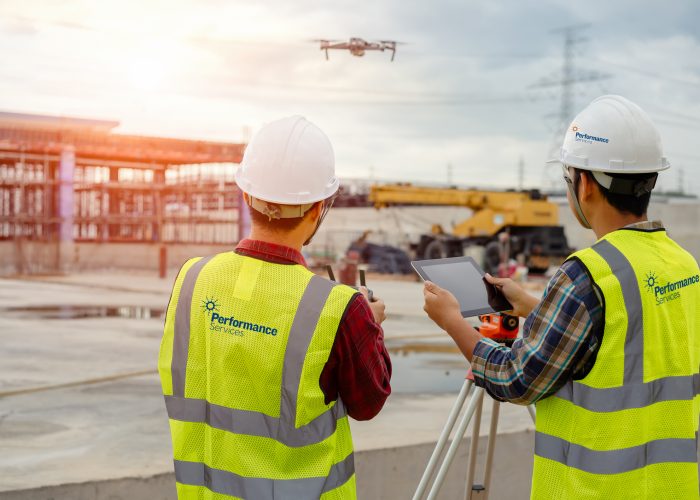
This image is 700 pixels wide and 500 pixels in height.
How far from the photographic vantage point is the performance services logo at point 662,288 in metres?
2.13

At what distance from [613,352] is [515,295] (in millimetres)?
569

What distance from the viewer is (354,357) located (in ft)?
6.70

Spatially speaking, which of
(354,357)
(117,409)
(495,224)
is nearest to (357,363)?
(354,357)

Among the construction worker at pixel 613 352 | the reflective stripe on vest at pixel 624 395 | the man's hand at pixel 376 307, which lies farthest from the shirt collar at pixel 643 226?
the man's hand at pixel 376 307

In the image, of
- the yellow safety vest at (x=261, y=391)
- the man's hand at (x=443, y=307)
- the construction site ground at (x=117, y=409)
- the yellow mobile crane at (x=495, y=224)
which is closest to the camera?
the yellow safety vest at (x=261, y=391)

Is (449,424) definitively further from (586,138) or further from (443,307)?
(586,138)

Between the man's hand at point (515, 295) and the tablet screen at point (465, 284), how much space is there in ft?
0.07

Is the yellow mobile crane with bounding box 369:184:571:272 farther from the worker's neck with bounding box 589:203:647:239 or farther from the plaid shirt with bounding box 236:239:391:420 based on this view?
the plaid shirt with bounding box 236:239:391:420

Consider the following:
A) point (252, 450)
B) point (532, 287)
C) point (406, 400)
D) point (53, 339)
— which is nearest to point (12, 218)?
point (532, 287)

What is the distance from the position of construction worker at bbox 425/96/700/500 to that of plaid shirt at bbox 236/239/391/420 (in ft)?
1.12

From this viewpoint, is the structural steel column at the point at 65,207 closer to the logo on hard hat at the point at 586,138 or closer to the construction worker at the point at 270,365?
the construction worker at the point at 270,365

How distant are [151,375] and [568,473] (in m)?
6.55

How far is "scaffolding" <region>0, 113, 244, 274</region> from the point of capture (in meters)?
32.2

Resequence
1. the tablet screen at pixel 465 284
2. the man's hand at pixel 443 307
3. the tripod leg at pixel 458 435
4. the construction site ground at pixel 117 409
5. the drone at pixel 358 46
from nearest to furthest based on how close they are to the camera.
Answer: the man's hand at pixel 443 307
the tablet screen at pixel 465 284
the tripod leg at pixel 458 435
the construction site ground at pixel 117 409
the drone at pixel 358 46
